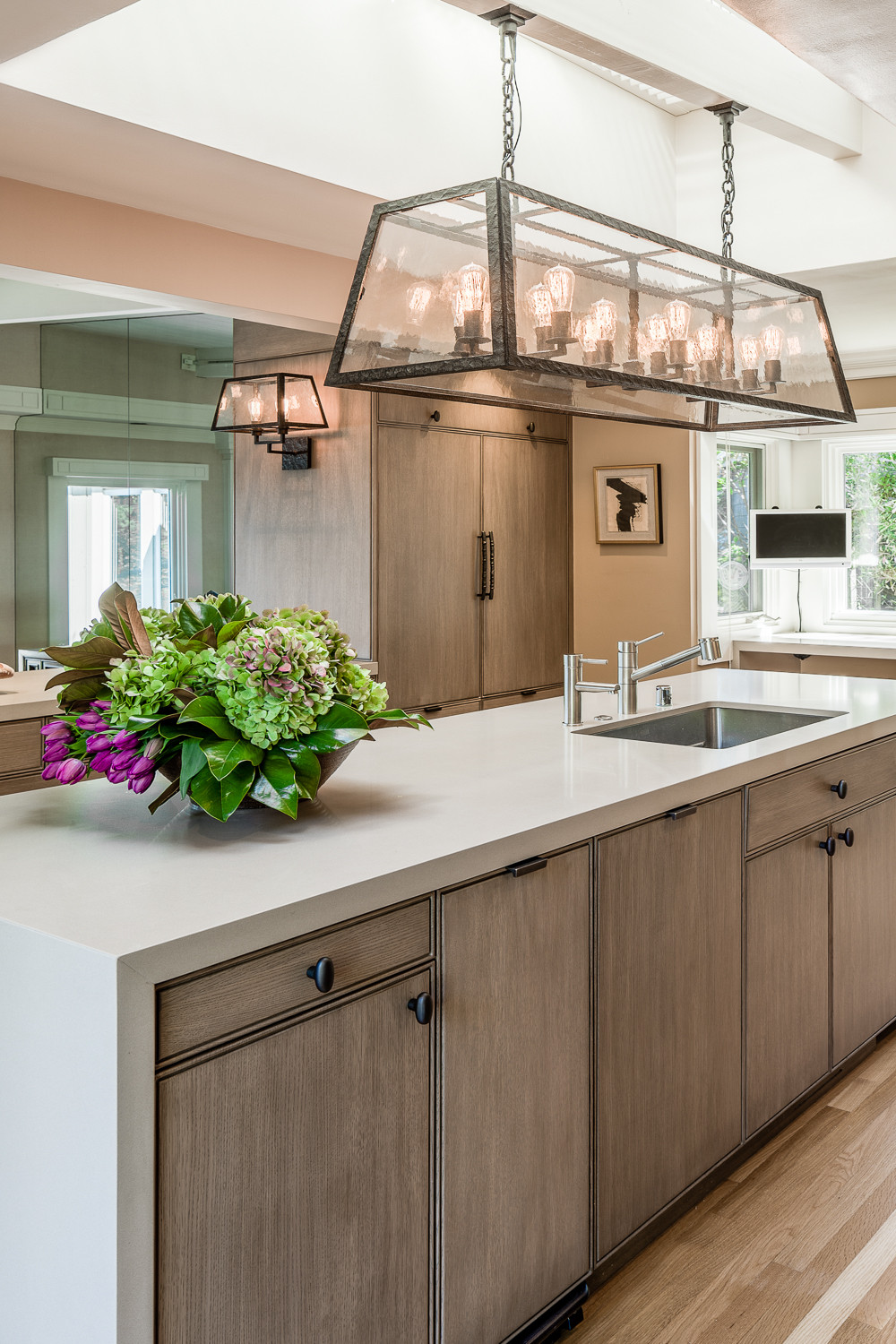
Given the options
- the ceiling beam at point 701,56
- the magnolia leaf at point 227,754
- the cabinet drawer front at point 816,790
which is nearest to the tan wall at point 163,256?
the ceiling beam at point 701,56

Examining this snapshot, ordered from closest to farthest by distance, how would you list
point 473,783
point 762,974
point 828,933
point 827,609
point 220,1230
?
point 220,1230 < point 473,783 < point 762,974 < point 828,933 < point 827,609

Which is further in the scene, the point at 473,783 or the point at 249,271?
the point at 249,271

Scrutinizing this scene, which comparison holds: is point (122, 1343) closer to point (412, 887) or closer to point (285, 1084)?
point (285, 1084)

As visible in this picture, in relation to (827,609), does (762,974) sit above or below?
below

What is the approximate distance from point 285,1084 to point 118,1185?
0.24 m

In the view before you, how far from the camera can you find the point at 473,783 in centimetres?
213

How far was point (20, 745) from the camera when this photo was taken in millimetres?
3443

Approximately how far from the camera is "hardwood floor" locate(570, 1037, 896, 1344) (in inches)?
74.2

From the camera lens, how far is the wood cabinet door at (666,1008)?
6.35ft

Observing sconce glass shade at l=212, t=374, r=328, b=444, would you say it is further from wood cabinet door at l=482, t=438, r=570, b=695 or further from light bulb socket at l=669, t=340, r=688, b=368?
light bulb socket at l=669, t=340, r=688, b=368

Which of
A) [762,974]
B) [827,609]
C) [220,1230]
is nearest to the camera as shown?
[220,1230]

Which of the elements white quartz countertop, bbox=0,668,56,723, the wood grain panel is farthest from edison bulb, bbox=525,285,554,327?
the wood grain panel

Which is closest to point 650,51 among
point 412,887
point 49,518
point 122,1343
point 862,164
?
point 862,164

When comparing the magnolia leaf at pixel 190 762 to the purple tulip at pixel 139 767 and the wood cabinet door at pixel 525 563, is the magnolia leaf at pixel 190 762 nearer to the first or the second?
the purple tulip at pixel 139 767
